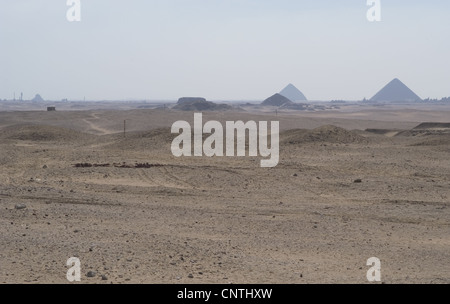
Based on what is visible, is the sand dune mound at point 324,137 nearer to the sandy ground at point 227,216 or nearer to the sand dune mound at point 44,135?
the sandy ground at point 227,216

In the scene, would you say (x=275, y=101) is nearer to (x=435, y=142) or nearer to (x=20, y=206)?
(x=435, y=142)

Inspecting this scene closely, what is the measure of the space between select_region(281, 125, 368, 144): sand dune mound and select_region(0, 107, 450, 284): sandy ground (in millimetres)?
1753

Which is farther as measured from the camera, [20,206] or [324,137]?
[324,137]

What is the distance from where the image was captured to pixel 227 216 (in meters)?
10.1

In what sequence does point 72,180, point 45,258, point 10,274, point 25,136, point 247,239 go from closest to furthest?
1. point 10,274
2. point 45,258
3. point 247,239
4. point 72,180
5. point 25,136

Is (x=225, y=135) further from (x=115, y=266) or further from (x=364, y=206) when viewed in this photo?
(x=115, y=266)

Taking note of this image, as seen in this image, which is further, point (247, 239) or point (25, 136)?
point (25, 136)

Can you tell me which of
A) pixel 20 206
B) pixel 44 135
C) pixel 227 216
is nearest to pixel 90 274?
pixel 227 216

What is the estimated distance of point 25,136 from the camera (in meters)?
25.4

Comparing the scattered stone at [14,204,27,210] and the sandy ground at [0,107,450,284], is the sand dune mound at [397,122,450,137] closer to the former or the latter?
the sandy ground at [0,107,450,284]

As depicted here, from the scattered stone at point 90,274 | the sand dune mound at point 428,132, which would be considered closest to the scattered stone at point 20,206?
the scattered stone at point 90,274

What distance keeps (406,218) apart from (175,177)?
679cm

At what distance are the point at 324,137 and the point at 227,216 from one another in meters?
12.9
